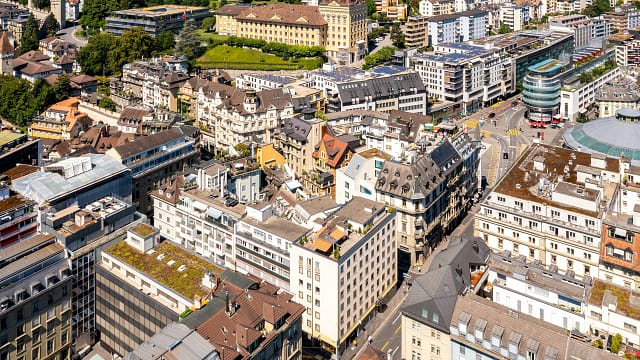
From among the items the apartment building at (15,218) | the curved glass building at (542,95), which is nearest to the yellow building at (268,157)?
the apartment building at (15,218)

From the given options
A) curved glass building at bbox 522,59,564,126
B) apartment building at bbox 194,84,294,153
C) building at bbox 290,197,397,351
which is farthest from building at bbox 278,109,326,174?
curved glass building at bbox 522,59,564,126

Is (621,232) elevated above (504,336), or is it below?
above

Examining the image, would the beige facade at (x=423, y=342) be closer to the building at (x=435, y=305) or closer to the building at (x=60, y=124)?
the building at (x=435, y=305)

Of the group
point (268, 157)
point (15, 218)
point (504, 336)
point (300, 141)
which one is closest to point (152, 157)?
point (268, 157)

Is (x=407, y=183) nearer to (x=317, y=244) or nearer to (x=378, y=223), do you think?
(x=378, y=223)

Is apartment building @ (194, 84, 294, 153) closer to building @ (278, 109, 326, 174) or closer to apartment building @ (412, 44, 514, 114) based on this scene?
building @ (278, 109, 326, 174)

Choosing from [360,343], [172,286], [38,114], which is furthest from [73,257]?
[38,114]

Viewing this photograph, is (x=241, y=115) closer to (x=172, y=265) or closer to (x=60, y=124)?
(x=60, y=124)
